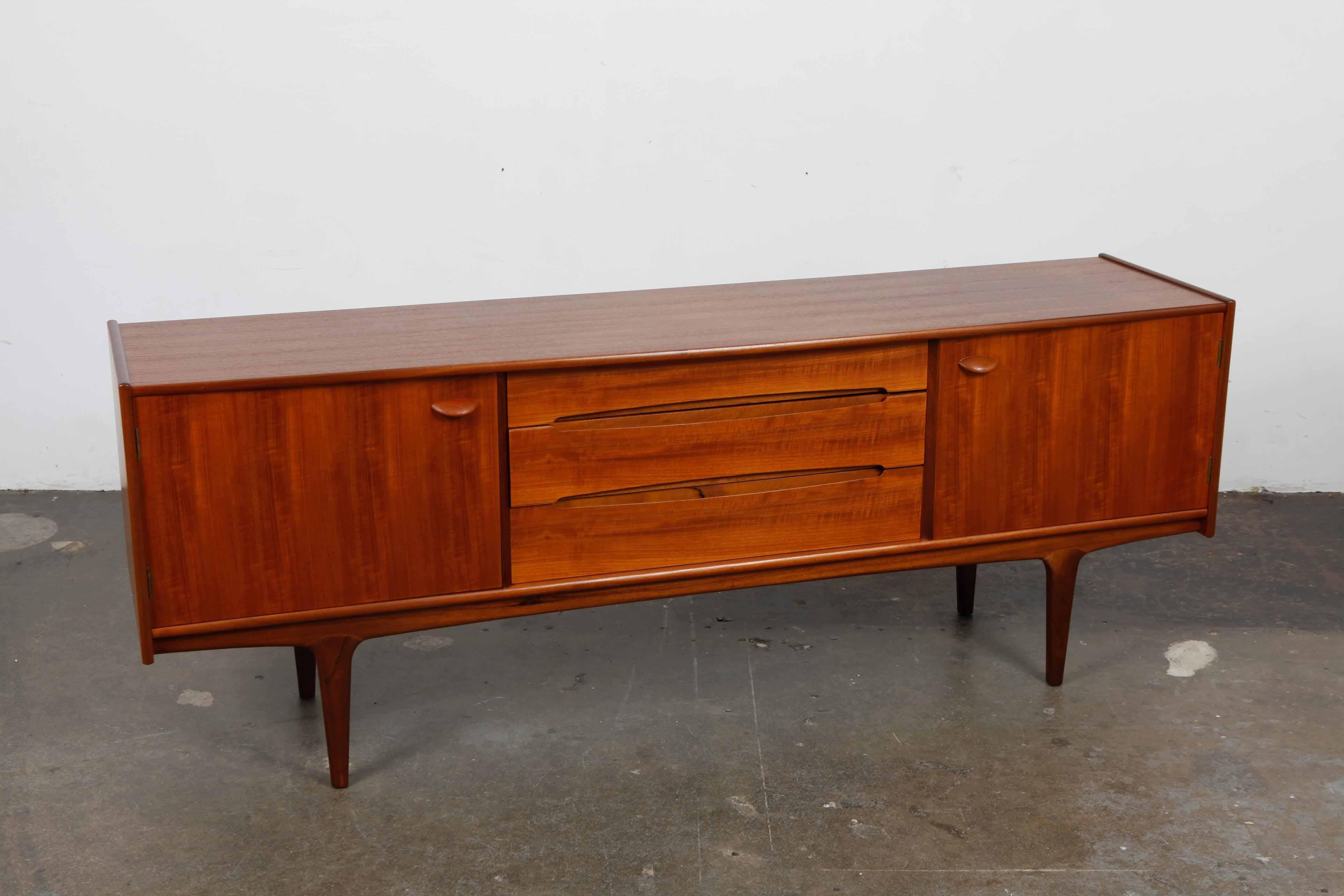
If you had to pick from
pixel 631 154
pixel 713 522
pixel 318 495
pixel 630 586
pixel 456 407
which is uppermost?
pixel 631 154

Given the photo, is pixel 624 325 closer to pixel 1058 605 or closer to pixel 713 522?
pixel 713 522

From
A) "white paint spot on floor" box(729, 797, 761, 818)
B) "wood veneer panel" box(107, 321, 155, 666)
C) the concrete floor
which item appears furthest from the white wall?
"white paint spot on floor" box(729, 797, 761, 818)

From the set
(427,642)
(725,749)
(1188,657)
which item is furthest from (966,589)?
(427,642)

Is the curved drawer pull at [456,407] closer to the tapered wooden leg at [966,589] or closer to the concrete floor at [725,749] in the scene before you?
the concrete floor at [725,749]

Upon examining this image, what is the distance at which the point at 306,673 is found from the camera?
283 cm

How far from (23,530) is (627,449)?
87.6 inches

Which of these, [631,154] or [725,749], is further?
[631,154]

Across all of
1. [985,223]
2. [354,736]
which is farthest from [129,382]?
[985,223]

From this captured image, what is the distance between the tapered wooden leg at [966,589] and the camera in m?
3.16

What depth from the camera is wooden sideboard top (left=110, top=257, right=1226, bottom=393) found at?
2.31m

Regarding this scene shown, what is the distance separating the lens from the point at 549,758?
2635 millimetres

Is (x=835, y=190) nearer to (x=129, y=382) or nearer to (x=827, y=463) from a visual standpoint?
(x=827, y=463)

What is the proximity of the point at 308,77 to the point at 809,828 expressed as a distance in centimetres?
251

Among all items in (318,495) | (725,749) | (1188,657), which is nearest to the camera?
(318,495)
